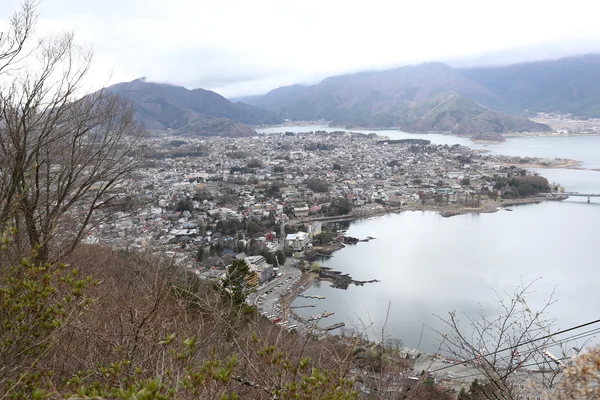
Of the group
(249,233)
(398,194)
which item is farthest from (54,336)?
(398,194)

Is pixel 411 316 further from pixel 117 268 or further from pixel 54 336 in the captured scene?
pixel 54 336

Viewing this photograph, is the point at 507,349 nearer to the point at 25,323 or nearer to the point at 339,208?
the point at 25,323

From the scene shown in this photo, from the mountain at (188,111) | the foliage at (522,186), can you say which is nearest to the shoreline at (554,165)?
the foliage at (522,186)

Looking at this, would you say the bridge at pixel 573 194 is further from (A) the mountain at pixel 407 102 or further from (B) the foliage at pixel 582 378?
(A) the mountain at pixel 407 102

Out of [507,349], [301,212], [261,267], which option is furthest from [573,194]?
[507,349]

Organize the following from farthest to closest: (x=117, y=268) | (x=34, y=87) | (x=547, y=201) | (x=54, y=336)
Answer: (x=547, y=201), (x=117, y=268), (x=34, y=87), (x=54, y=336)

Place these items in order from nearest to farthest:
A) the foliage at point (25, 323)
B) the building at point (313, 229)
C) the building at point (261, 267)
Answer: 1. the foliage at point (25, 323)
2. the building at point (261, 267)
3. the building at point (313, 229)
